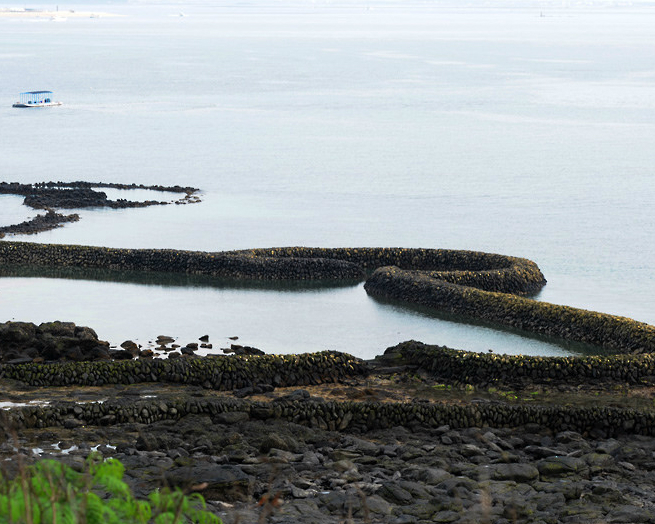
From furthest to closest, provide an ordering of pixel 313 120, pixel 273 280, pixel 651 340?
pixel 313 120
pixel 273 280
pixel 651 340

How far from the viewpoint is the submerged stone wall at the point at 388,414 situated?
79.3 ft

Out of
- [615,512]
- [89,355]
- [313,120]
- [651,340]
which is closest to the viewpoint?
[615,512]

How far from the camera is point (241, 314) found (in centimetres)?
4134

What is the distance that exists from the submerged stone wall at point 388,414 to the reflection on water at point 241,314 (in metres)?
9.97

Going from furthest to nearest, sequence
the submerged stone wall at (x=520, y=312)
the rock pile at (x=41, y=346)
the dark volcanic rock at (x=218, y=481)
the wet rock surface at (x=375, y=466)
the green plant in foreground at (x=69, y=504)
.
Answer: the submerged stone wall at (x=520, y=312)
the rock pile at (x=41, y=346)
the dark volcanic rock at (x=218, y=481)
the wet rock surface at (x=375, y=466)
the green plant in foreground at (x=69, y=504)

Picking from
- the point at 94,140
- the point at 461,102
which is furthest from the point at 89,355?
the point at 461,102

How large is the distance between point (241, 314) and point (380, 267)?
29.6ft

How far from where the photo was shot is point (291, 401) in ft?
82.0

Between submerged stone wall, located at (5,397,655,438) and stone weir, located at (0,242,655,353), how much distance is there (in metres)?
13.8

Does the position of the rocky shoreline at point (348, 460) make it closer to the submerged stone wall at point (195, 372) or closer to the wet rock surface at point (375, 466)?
the wet rock surface at point (375, 466)

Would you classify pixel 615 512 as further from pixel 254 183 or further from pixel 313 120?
pixel 313 120

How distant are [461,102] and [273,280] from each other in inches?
4471

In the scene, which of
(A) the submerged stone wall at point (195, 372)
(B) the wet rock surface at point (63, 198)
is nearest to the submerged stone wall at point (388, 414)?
(A) the submerged stone wall at point (195, 372)

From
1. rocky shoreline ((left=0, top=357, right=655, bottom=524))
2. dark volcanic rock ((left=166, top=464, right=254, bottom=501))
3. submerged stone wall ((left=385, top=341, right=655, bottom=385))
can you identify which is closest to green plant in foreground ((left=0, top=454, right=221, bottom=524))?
rocky shoreline ((left=0, top=357, right=655, bottom=524))
